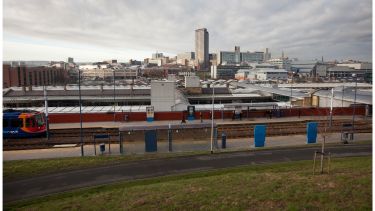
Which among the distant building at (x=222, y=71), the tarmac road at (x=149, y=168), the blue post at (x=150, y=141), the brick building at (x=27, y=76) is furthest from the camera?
the distant building at (x=222, y=71)

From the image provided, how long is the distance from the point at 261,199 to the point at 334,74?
177 meters

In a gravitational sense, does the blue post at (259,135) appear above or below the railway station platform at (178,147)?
above

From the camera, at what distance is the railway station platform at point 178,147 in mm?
21625

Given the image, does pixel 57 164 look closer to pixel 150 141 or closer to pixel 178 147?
pixel 150 141

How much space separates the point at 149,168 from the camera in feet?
56.5

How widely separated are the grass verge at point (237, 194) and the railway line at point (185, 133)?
463 inches

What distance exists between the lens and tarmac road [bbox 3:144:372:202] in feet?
47.1

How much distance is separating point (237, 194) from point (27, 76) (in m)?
95.3

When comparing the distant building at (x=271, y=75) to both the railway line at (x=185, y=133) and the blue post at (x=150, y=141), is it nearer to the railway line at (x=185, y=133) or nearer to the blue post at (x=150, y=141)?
the railway line at (x=185, y=133)

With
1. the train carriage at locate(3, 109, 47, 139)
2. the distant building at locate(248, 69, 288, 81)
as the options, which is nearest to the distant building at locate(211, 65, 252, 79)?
the distant building at locate(248, 69, 288, 81)

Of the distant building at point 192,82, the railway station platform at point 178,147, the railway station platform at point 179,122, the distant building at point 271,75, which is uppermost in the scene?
the distant building at point 271,75

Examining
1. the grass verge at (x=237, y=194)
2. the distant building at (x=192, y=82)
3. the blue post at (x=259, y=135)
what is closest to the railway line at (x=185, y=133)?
the blue post at (x=259, y=135)

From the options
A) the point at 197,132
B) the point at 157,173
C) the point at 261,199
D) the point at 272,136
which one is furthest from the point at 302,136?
the point at 261,199

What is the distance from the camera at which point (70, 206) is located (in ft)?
36.8
